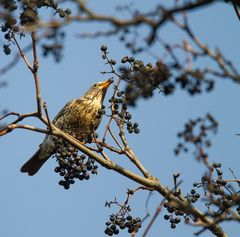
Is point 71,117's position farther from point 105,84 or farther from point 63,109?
point 105,84

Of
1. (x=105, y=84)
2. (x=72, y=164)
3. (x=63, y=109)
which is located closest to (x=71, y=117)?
(x=63, y=109)

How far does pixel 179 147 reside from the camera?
338 centimetres

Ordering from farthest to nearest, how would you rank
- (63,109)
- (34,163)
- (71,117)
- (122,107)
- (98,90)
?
(98,90) < (34,163) < (63,109) < (71,117) < (122,107)

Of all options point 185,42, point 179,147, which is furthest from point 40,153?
point 185,42

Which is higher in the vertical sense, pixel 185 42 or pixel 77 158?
pixel 77 158

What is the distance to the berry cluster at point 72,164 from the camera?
17.3ft

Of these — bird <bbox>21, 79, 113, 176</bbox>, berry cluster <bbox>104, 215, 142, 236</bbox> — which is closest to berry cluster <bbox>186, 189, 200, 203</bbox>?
berry cluster <bbox>104, 215, 142, 236</bbox>

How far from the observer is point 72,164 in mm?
5328

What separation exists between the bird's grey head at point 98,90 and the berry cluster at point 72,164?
288 cm

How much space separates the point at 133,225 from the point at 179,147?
5.50 feet

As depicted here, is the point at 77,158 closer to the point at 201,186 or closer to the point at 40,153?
the point at 201,186

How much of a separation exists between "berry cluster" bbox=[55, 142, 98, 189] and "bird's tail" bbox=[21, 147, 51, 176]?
320 centimetres

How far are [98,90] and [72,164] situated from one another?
3684 millimetres

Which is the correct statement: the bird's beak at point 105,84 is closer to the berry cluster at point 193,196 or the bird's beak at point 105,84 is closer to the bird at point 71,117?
the bird at point 71,117
